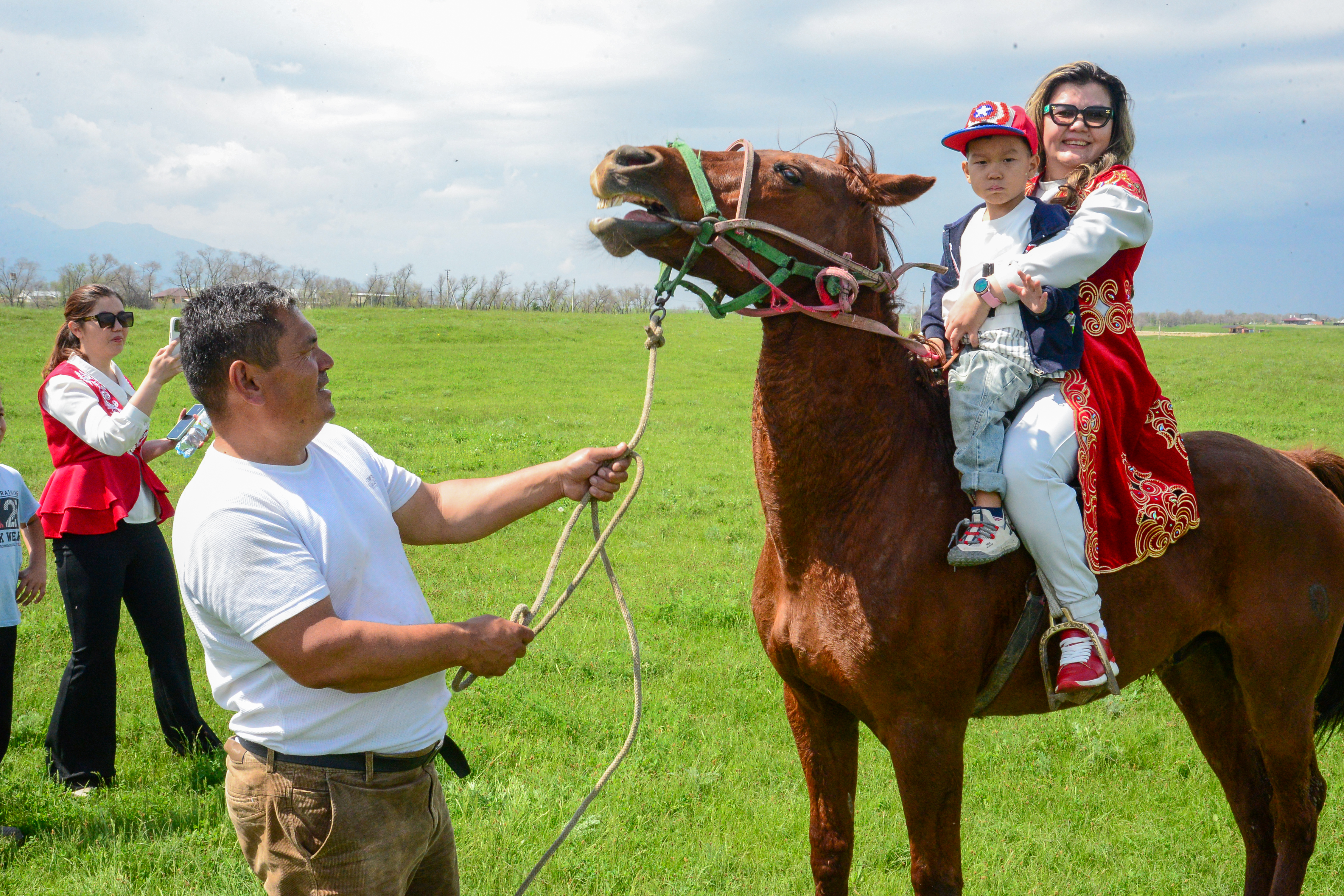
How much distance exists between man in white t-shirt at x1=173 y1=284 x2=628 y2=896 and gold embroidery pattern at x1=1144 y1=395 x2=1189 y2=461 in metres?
2.44

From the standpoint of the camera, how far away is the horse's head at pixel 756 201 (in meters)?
2.67

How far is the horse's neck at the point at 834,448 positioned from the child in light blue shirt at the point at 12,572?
3.59 meters

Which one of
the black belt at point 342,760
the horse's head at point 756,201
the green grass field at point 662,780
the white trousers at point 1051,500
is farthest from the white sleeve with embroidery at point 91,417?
the white trousers at point 1051,500

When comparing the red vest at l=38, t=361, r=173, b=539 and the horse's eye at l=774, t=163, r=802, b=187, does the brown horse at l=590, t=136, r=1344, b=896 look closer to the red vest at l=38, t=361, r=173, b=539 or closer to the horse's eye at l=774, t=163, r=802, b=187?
the horse's eye at l=774, t=163, r=802, b=187

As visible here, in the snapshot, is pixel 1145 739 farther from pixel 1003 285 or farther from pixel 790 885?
pixel 1003 285

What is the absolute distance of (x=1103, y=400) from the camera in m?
3.01

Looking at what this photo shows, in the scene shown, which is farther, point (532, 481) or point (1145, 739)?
point (1145, 739)

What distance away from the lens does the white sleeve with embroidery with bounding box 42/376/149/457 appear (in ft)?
14.7

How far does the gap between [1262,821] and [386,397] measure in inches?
723

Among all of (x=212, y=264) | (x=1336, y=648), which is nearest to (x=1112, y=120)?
(x=1336, y=648)

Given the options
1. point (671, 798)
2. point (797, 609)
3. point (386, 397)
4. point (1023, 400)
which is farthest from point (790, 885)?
point (386, 397)

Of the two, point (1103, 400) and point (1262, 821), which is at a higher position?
point (1103, 400)

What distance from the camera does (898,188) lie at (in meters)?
2.91

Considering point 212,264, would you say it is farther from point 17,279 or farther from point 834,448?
point 834,448
